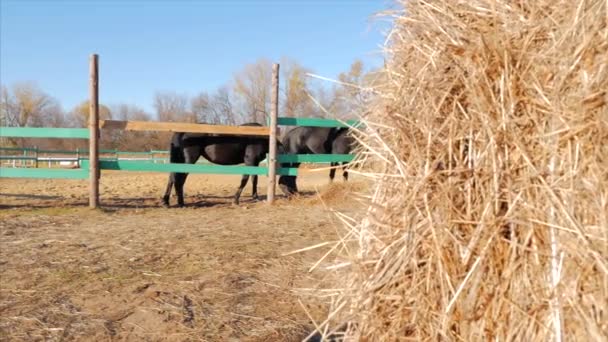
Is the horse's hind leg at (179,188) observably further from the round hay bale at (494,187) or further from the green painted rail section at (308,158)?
the round hay bale at (494,187)

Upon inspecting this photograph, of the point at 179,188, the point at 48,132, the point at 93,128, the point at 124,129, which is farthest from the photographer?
the point at 179,188

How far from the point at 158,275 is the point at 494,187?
271 cm

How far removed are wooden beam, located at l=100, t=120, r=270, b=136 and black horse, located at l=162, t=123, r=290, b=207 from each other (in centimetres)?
54

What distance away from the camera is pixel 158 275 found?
10.8ft

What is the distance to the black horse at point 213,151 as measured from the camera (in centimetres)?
→ 713

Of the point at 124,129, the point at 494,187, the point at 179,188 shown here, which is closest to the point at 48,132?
the point at 124,129

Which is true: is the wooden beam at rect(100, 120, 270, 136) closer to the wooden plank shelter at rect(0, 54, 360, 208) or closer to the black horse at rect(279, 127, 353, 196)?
the wooden plank shelter at rect(0, 54, 360, 208)

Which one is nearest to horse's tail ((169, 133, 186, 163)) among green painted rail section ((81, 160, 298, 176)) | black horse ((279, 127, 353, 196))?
green painted rail section ((81, 160, 298, 176))

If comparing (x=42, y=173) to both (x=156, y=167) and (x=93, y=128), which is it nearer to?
(x=93, y=128)

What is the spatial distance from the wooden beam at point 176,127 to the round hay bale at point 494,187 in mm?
5759

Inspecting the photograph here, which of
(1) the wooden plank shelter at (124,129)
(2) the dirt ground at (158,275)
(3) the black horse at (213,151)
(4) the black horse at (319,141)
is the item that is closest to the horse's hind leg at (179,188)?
(3) the black horse at (213,151)

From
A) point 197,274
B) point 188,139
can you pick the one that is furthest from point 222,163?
point 197,274

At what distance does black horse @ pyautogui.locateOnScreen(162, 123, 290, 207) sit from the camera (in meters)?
7.13

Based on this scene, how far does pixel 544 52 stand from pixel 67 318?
270 cm
